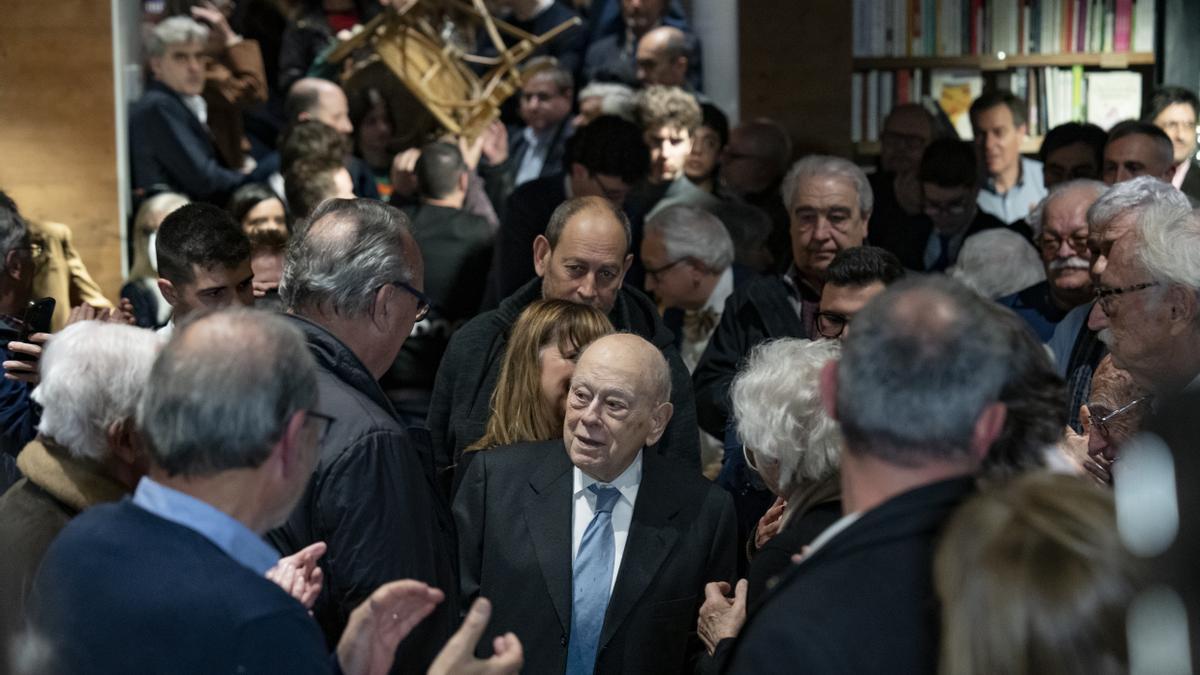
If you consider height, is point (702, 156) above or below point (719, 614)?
above

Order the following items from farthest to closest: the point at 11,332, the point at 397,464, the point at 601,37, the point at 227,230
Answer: the point at 601,37
the point at 227,230
the point at 11,332
the point at 397,464

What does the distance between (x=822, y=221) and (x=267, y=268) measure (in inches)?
63.2

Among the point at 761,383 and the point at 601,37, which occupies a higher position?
the point at 601,37

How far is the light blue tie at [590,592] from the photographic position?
122 inches

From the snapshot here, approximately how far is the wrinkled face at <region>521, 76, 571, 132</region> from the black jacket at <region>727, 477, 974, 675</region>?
4.94m

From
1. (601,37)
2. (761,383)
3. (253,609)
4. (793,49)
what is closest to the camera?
(253,609)

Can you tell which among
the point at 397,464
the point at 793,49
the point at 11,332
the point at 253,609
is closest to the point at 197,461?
the point at 253,609

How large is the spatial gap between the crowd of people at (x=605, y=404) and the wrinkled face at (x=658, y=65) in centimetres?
3

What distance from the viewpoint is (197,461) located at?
77.3 inches

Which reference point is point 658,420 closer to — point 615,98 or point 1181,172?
point 615,98

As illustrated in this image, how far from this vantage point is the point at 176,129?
591cm

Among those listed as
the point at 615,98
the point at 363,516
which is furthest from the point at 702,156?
the point at 363,516

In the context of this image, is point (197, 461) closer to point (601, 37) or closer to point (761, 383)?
point (761, 383)

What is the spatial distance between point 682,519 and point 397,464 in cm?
76
